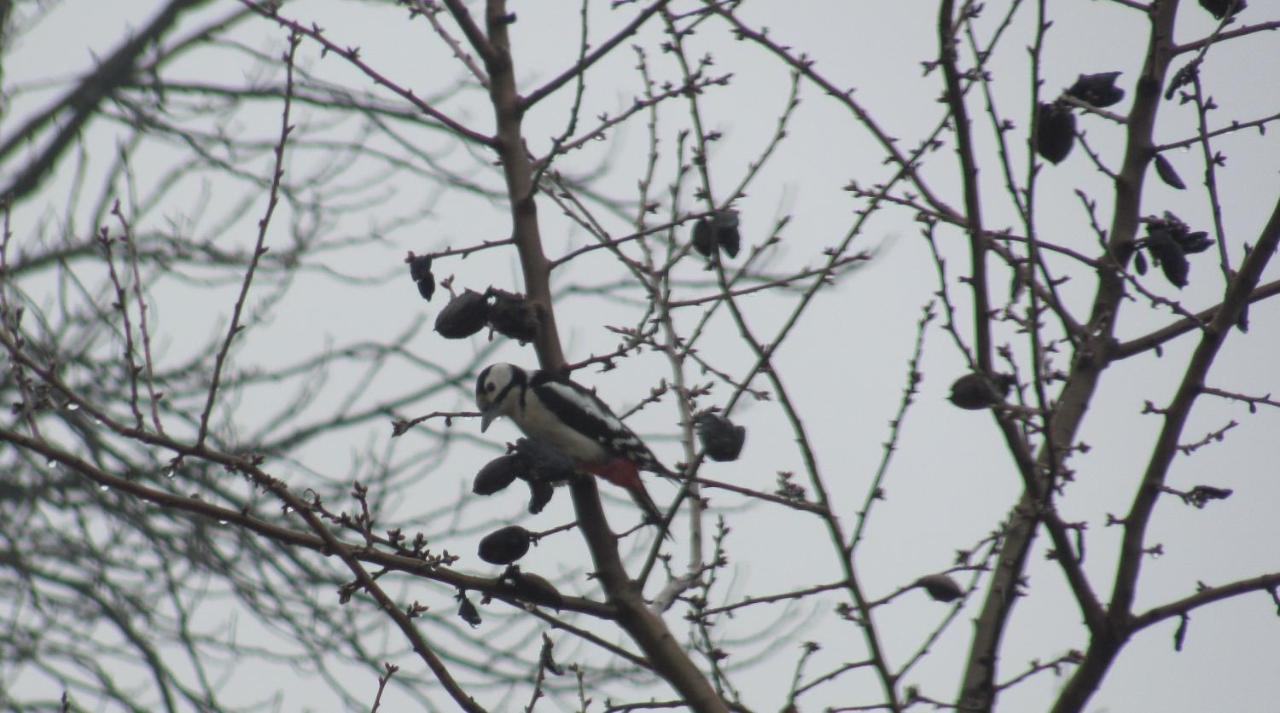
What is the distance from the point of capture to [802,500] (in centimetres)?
292

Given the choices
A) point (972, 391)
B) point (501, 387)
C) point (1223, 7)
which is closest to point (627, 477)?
point (501, 387)

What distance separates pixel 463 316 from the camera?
3.42 m

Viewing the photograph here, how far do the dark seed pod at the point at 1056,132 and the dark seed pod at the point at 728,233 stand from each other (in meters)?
0.75

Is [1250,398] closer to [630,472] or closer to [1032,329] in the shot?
[1032,329]

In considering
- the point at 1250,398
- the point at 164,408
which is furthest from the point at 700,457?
the point at 164,408

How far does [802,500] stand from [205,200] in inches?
211

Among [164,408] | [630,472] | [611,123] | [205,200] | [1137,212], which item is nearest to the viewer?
[1137,212]

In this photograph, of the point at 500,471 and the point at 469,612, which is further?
the point at 500,471

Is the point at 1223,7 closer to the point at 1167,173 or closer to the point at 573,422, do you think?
the point at 1167,173

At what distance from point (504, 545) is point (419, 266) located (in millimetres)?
783

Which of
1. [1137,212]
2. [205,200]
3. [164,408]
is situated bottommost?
[1137,212]

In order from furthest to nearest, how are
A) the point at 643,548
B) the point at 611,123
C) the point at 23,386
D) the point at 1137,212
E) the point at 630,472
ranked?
the point at 643,548
the point at 630,472
the point at 611,123
the point at 1137,212
the point at 23,386

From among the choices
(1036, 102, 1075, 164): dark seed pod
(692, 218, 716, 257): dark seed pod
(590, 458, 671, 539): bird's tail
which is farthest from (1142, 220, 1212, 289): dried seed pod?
(590, 458, 671, 539): bird's tail

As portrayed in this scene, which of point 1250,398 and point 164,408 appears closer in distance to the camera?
point 1250,398
